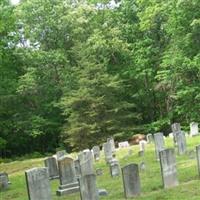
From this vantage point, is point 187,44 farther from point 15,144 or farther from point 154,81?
point 15,144

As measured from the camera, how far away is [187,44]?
3112 centimetres

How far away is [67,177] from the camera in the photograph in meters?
13.6

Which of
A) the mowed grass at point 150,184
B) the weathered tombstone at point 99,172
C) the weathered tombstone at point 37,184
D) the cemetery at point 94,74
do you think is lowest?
the mowed grass at point 150,184

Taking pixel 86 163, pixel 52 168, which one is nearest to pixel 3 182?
pixel 52 168

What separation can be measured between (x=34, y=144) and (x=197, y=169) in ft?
87.2

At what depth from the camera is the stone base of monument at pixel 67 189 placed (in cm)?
1337

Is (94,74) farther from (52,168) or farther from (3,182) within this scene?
(3,182)

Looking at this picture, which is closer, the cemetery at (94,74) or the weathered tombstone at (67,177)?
the weathered tombstone at (67,177)

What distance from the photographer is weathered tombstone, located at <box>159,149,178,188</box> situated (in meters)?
12.1

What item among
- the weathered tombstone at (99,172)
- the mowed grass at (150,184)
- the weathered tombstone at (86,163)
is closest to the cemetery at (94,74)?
the mowed grass at (150,184)

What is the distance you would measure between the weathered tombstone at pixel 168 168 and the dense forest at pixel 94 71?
17759 millimetres

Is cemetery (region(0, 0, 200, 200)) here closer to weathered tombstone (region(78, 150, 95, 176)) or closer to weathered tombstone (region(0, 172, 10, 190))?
weathered tombstone (region(0, 172, 10, 190))

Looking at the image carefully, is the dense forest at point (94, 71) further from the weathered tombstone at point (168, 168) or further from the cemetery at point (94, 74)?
the weathered tombstone at point (168, 168)

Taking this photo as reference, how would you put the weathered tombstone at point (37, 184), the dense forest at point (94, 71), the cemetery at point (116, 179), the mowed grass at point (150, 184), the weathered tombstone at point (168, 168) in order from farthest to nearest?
the dense forest at point (94, 71), the weathered tombstone at point (168, 168), the mowed grass at point (150, 184), the cemetery at point (116, 179), the weathered tombstone at point (37, 184)
